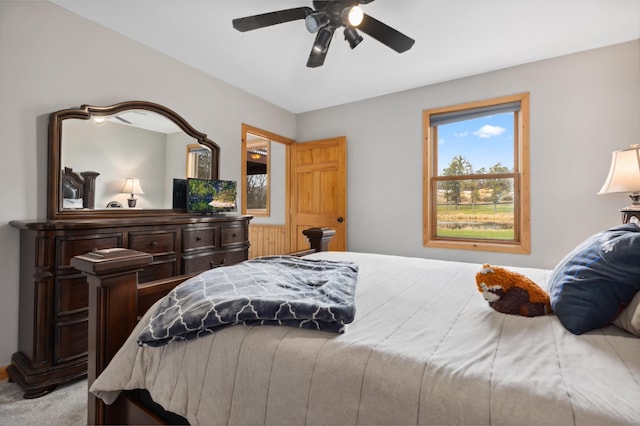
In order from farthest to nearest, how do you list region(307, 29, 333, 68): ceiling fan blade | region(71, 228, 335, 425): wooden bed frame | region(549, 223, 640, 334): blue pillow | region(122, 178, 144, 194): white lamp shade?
region(122, 178, 144, 194): white lamp shade → region(307, 29, 333, 68): ceiling fan blade → region(71, 228, 335, 425): wooden bed frame → region(549, 223, 640, 334): blue pillow

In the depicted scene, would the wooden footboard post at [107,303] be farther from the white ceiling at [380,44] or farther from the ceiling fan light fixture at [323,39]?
the white ceiling at [380,44]

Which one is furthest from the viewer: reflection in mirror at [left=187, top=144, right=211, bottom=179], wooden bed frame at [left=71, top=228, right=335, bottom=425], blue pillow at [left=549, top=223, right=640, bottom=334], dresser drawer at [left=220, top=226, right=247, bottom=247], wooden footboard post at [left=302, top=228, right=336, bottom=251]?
reflection in mirror at [left=187, top=144, right=211, bottom=179]

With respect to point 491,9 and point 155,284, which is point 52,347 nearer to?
point 155,284

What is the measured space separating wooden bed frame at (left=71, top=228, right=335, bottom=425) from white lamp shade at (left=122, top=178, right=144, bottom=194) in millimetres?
1686

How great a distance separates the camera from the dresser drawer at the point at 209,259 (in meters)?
2.48

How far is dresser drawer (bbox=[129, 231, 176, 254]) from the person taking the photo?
84.5 inches

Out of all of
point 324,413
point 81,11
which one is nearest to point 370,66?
point 81,11

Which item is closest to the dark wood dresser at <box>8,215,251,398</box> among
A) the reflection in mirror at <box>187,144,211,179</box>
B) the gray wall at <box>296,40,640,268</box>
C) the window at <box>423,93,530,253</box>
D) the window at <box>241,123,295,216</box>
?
the reflection in mirror at <box>187,144,211,179</box>

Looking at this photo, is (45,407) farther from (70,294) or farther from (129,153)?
(129,153)

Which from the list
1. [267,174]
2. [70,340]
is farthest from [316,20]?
[267,174]

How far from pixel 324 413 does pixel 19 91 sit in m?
2.69

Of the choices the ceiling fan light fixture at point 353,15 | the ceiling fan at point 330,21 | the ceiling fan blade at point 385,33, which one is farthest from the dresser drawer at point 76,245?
the ceiling fan blade at point 385,33

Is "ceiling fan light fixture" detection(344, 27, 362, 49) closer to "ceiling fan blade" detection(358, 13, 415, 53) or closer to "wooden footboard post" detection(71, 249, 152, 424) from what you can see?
"ceiling fan blade" detection(358, 13, 415, 53)

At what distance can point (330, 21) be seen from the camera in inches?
75.5
